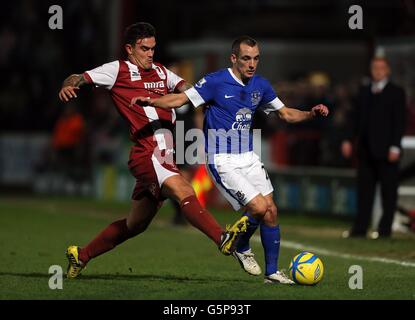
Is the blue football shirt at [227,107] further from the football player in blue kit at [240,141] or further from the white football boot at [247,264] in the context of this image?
the white football boot at [247,264]

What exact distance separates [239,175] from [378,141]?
5631 mm

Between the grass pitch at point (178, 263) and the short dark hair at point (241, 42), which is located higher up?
the short dark hair at point (241, 42)

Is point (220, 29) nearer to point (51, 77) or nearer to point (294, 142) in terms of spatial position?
point (51, 77)

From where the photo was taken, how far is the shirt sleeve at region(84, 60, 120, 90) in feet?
33.6

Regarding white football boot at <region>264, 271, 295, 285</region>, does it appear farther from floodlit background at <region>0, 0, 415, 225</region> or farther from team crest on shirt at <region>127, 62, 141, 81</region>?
floodlit background at <region>0, 0, 415, 225</region>

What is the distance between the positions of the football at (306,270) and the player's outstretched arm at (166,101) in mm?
1589

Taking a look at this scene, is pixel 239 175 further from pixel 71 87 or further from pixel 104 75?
pixel 71 87

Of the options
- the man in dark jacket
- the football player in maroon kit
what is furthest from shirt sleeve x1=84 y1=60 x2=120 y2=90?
the man in dark jacket

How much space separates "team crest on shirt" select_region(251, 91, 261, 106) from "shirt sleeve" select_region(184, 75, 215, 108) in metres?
0.34

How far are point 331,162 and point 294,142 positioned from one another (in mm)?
1248

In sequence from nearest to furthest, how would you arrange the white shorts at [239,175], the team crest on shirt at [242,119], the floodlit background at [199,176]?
1. the white shorts at [239,175]
2. the team crest on shirt at [242,119]
3. the floodlit background at [199,176]

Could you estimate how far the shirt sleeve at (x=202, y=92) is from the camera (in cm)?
995

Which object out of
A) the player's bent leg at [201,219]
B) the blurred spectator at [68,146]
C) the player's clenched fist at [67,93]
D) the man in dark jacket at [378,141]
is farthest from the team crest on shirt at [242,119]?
the blurred spectator at [68,146]

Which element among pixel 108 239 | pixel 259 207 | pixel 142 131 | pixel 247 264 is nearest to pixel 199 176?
pixel 108 239
